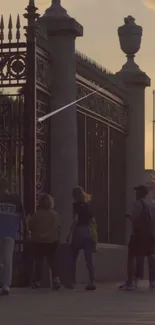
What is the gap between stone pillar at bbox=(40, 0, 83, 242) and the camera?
18.0m

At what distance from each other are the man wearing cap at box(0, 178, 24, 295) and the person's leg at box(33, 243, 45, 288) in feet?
3.17

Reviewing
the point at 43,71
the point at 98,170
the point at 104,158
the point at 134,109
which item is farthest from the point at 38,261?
the point at 134,109

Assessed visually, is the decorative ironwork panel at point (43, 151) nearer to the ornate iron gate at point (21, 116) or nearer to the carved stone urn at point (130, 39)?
the ornate iron gate at point (21, 116)

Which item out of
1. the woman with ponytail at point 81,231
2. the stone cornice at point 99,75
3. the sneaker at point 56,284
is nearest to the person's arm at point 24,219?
the woman with ponytail at point 81,231

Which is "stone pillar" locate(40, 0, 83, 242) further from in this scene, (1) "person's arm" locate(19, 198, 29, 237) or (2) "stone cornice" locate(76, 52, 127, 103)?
(1) "person's arm" locate(19, 198, 29, 237)

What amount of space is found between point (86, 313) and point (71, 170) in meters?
6.45

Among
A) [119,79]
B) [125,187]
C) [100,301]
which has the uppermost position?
[119,79]

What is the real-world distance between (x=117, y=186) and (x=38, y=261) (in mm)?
6692

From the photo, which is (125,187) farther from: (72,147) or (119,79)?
(72,147)

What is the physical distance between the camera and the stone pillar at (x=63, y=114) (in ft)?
58.9

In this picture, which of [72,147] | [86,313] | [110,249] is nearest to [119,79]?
[110,249]

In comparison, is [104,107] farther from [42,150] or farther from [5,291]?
[5,291]

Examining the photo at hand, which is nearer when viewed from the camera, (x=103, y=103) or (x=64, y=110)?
(x=64, y=110)

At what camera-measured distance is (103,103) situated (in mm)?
21016
